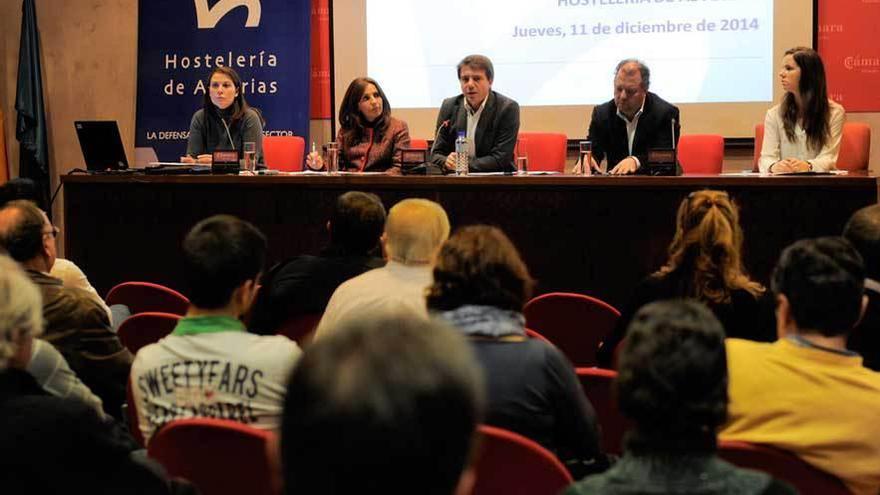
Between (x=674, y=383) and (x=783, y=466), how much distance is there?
0.52 meters

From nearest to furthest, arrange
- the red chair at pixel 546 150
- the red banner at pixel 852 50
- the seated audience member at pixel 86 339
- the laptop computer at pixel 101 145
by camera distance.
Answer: the seated audience member at pixel 86 339 → the laptop computer at pixel 101 145 → the red chair at pixel 546 150 → the red banner at pixel 852 50

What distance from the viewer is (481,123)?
5875mm

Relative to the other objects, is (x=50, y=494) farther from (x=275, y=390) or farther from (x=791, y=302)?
(x=791, y=302)

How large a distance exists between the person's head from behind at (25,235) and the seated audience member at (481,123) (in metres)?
A: 2.89

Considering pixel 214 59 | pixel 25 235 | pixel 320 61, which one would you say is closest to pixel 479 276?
pixel 25 235

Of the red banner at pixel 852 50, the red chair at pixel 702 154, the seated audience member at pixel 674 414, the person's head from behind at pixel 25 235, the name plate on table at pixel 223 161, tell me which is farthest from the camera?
the red banner at pixel 852 50

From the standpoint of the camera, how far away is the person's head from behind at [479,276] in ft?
7.57

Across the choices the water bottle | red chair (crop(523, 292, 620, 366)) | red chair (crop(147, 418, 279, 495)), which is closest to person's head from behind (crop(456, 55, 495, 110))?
the water bottle

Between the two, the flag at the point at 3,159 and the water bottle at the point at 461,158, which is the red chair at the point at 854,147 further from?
the flag at the point at 3,159

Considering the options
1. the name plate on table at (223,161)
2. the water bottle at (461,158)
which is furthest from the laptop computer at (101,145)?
the water bottle at (461,158)

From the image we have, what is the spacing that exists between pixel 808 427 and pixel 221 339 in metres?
1.11

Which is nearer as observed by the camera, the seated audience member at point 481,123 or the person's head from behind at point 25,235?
the person's head from behind at point 25,235

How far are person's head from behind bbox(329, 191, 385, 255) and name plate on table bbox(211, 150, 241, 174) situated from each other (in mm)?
2084

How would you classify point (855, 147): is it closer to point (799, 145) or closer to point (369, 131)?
point (799, 145)
